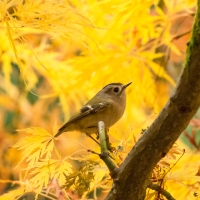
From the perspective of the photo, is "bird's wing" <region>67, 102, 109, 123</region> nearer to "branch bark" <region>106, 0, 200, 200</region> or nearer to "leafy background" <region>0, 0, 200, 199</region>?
"leafy background" <region>0, 0, 200, 199</region>

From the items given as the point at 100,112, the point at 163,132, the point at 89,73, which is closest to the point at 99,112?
the point at 100,112

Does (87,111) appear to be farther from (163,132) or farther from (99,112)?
(163,132)

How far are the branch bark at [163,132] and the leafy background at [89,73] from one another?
0.03m

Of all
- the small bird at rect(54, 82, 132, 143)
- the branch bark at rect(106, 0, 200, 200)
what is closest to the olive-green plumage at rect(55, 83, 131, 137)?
the small bird at rect(54, 82, 132, 143)

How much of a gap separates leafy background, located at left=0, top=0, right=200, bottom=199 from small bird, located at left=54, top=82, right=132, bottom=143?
1.0 inches

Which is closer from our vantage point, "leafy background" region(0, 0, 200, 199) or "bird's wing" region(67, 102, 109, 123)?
"leafy background" region(0, 0, 200, 199)

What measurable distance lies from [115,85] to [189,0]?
0.17 m

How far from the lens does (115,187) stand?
514 mm

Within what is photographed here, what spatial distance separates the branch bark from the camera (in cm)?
45

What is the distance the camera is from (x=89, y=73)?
0.80 m

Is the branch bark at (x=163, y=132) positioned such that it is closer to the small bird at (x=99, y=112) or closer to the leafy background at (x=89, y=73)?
the leafy background at (x=89, y=73)

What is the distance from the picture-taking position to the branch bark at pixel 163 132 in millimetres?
451

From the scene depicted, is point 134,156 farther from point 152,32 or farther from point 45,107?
point 45,107

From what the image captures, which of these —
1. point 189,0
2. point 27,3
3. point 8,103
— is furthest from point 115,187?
point 8,103
